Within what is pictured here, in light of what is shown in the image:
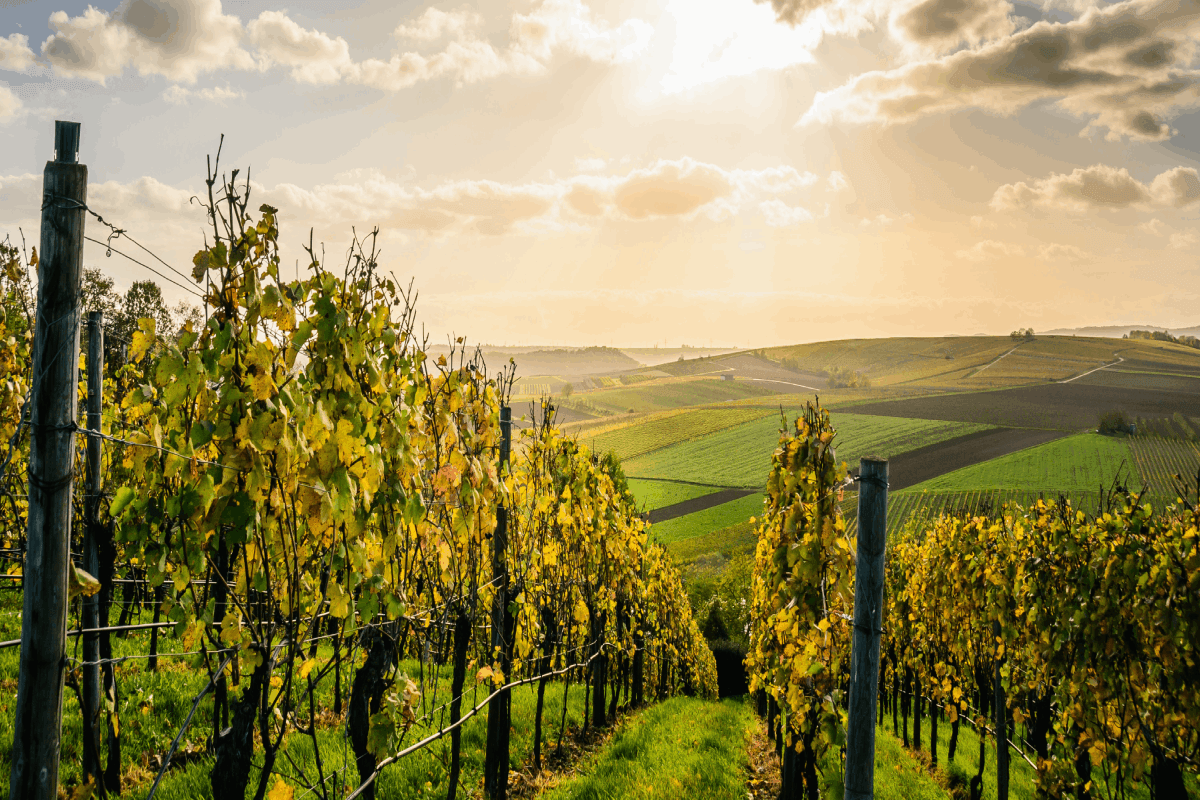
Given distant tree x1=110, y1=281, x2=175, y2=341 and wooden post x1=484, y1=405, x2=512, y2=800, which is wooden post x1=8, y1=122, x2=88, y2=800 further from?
distant tree x1=110, y1=281, x2=175, y2=341

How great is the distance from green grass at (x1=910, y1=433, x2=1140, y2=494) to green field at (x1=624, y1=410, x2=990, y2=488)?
7519 millimetres

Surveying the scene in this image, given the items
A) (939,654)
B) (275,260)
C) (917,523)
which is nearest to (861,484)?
(275,260)

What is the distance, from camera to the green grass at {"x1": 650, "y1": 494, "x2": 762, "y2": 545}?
2030 inches

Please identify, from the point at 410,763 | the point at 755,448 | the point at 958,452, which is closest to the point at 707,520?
the point at 755,448

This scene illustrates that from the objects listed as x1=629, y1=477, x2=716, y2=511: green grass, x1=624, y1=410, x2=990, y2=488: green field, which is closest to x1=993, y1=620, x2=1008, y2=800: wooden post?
x1=629, y1=477, x2=716, y2=511: green grass

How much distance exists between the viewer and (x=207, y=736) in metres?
5.88

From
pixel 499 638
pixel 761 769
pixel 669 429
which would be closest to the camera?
pixel 499 638

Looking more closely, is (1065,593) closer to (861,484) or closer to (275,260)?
(861,484)

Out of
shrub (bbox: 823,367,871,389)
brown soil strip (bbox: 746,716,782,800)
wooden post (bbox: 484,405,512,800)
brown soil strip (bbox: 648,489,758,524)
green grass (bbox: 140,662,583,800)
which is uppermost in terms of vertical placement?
shrub (bbox: 823,367,871,389)

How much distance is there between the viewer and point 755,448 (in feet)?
232

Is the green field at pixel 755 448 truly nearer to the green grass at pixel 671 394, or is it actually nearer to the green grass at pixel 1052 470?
the green grass at pixel 1052 470

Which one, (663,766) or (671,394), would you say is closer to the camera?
(663,766)

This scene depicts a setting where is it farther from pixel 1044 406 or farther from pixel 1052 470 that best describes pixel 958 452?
pixel 1044 406

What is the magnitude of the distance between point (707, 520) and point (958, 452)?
89.8ft
